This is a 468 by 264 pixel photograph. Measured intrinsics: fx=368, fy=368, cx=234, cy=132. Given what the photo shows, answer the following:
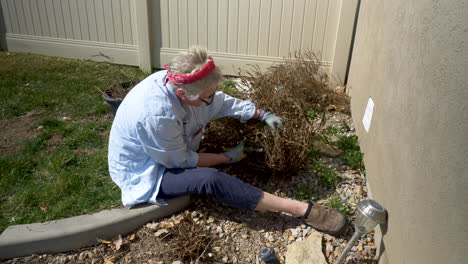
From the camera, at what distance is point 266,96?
3.15 meters

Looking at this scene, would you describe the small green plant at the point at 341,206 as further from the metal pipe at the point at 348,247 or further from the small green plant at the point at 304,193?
the metal pipe at the point at 348,247

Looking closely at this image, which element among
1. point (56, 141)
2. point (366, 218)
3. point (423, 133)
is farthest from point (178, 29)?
point (423, 133)

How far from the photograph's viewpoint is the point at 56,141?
133 inches

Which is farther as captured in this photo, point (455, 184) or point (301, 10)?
point (301, 10)

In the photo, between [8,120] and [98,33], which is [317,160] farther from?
[98,33]

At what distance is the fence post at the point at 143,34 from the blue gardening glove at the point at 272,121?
301cm

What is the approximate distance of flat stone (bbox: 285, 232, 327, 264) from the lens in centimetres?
216

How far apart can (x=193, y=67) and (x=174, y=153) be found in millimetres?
574

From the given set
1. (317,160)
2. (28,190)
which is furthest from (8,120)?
(317,160)

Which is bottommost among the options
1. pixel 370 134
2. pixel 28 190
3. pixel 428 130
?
pixel 28 190

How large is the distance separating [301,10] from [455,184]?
3771mm

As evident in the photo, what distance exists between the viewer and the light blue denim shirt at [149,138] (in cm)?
224

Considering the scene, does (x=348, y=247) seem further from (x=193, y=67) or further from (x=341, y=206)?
(x=193, y=67)

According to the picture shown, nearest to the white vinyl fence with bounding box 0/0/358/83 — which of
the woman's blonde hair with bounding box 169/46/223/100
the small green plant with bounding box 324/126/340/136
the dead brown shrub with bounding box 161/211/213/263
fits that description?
the small green plant with bounding box 324/126/340/136
